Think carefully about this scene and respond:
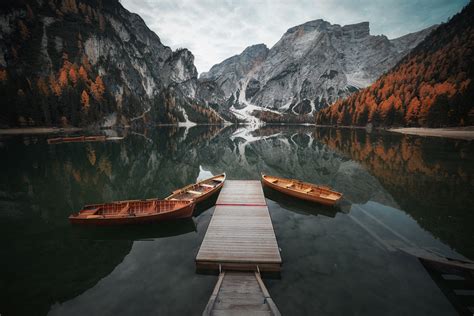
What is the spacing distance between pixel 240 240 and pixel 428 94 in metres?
130

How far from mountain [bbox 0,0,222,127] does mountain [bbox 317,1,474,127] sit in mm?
144553

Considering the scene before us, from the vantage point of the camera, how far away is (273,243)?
503 inches

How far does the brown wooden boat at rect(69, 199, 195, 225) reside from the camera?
1595cm

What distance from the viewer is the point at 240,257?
450 inches

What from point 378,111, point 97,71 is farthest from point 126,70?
point 378,111

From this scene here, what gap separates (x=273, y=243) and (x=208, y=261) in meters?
4.01

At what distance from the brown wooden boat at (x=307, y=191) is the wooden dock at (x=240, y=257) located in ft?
16.5

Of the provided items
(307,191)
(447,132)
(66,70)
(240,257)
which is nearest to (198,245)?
(240,257)

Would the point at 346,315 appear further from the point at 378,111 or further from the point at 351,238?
the point at 378,111

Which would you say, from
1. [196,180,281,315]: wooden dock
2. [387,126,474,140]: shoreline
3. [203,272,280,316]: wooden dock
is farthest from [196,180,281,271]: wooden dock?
[387,126,474,140]: shoreline

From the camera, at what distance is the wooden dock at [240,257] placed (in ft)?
27.4

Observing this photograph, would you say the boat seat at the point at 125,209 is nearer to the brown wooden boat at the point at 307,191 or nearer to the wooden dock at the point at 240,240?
the wooden dock at the point at 240,240

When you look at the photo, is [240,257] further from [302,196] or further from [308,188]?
[308,188]

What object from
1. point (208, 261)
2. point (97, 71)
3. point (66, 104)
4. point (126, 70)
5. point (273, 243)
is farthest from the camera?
point (126, 70)
